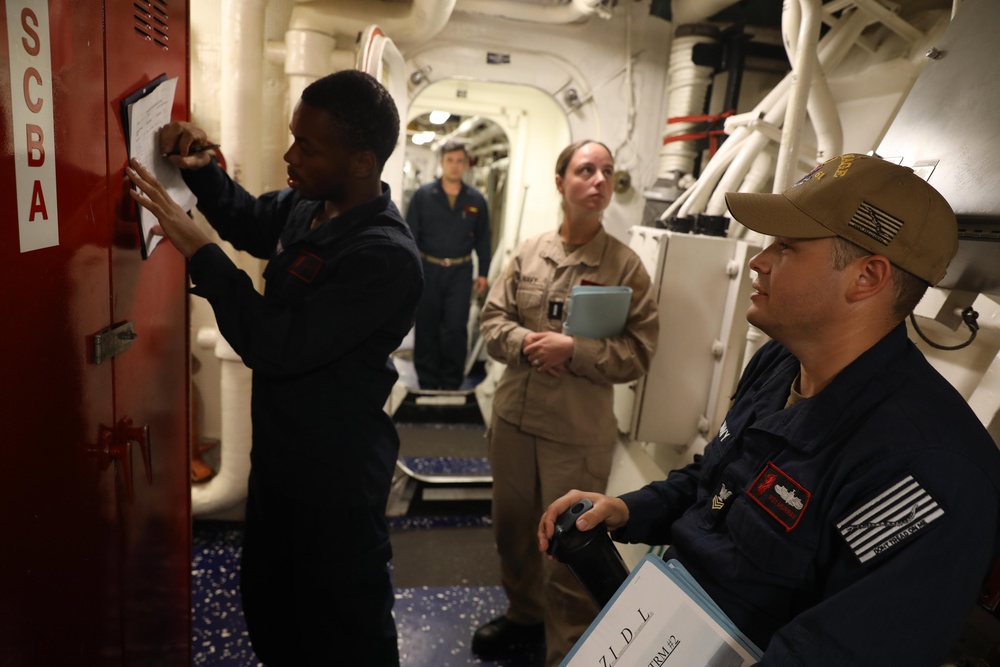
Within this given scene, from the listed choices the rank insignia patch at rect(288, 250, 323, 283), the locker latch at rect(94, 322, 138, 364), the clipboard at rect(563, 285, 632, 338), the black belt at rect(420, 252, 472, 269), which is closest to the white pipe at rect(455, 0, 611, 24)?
the clipboard at rect(563, 285, 632, 338)

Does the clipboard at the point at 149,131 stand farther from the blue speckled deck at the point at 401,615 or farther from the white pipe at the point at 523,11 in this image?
the white pipe at the point at 523,11

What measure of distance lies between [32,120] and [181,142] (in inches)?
23.0

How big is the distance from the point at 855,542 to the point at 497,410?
5.55ft

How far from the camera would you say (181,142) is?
4.79ft

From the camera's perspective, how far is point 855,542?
0.88 meters

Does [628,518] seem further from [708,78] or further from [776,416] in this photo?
[708,78]

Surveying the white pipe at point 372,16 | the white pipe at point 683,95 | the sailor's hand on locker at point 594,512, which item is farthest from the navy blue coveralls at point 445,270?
the sailor's hand on locker at point 594,512

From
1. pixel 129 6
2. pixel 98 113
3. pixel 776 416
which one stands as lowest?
pixel 776 416

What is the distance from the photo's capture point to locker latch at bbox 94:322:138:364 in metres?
1.16

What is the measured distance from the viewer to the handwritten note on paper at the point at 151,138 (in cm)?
126

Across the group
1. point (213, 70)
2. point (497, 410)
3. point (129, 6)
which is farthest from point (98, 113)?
point (213, 70)

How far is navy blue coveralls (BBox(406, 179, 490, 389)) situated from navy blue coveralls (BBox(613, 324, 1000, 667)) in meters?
4.12

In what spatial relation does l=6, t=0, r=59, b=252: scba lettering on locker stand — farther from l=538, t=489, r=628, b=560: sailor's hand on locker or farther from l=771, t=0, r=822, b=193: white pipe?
l=771, t=0, r=822, b=193: white pipe

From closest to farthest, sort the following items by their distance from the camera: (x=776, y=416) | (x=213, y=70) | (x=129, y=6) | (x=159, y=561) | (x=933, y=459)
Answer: (x=933, y=459) < (x=776, y=416) < (x=129, y=6) < (x=159, y=561) < (x=213, y=70)
